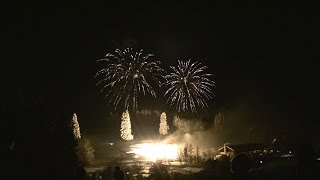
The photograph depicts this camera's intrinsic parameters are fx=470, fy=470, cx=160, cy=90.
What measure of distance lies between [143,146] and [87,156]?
534 inches

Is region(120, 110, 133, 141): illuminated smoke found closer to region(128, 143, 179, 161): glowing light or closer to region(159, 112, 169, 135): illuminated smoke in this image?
region(159, 112, 169, 135): illuminated smoke

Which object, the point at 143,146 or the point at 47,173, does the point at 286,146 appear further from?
the point at 47,173

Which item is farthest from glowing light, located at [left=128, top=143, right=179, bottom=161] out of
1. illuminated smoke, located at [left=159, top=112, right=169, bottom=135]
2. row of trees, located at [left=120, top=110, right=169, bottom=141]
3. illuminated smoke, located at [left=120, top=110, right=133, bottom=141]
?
illuminated smoke, located at [left=159, top=112, right=169, bottom=135]

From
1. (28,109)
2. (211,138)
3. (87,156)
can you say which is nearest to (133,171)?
(87,156)

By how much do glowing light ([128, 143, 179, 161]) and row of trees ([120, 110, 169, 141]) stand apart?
610 centimetres

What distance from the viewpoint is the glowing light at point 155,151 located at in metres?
58.7

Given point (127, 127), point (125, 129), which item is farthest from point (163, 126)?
point (125, 129)

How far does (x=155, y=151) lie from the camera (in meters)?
62.5

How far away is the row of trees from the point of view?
236 feet

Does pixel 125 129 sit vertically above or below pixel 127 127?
below

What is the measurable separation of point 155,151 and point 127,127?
1179cm

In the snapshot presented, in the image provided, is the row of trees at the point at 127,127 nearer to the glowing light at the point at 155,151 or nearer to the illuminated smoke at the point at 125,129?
the illuminated smoke at the point at 125,129

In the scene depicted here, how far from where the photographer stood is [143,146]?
65.2 metres

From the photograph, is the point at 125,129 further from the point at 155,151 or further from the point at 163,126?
the point at 155,151
